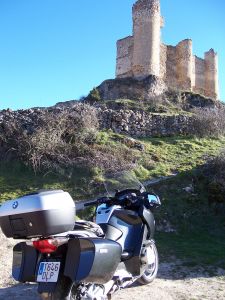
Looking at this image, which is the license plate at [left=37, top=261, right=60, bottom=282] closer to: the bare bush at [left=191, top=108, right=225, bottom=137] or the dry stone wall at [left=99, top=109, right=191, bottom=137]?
the dry stone wall at [left=99, top=109, right=191, bottom=137]

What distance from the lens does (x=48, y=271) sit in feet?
12.4

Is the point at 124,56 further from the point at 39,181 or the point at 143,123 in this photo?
the point at 39,181

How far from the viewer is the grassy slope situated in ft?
26.7

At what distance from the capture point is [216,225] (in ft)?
31.2

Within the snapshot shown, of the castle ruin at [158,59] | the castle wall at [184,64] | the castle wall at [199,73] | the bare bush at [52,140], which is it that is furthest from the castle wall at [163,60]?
the bare bush at [52,140]

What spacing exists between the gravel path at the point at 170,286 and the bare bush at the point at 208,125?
12.3 m

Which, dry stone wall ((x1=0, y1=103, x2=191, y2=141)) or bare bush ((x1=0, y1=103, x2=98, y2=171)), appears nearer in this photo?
bare bush ((x1=0, y1=103, x2=98, y2=171))

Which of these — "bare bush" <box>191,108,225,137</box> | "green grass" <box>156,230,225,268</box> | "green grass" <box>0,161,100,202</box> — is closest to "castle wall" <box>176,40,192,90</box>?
"bare bush" <box>191,108,225,137</box>

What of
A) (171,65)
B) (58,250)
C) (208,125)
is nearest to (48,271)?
(58,250)

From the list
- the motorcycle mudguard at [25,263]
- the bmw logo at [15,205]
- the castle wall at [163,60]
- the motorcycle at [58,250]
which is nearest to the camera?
the motorcycle at [58,250]

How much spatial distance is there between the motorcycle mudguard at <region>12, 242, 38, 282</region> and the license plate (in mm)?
197

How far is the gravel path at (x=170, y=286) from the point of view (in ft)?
16.8

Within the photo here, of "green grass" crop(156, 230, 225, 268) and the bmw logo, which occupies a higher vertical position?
the bmw logo

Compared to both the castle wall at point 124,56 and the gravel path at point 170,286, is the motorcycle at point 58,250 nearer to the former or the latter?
the gravel path at point 170,286
